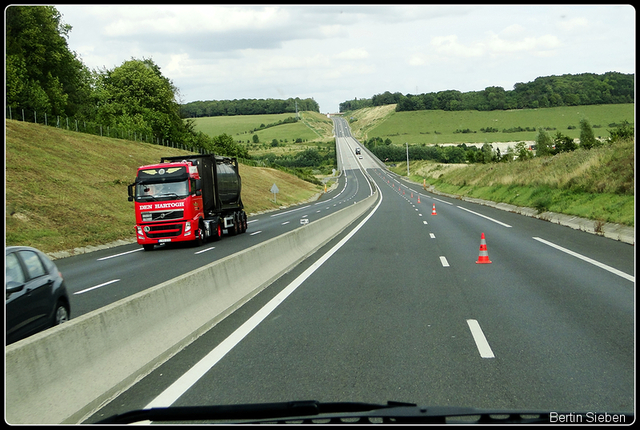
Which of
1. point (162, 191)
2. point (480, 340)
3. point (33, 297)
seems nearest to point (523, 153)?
point (162, 191)

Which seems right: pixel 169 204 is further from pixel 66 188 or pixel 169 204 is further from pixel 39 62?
pixel 39 62

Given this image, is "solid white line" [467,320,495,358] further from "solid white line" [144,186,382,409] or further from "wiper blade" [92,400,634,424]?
"solid white line" [144,186,382,409]

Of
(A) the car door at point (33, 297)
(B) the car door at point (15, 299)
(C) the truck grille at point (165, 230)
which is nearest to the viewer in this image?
(B) the car door at point (15, 299)

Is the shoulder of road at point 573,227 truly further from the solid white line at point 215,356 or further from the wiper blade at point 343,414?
the wiper blade at point 343,414

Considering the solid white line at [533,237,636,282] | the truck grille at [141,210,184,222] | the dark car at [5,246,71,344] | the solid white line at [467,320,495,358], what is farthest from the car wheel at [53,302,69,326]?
the truck grille at [141,210,184,222]

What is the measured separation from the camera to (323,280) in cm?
1355

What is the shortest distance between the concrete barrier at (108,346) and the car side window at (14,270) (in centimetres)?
170

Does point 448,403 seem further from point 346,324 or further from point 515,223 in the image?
point 515,223

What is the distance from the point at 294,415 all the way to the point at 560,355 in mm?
4021

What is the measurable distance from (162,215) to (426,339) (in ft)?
60.4

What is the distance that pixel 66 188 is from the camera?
38.1 metres

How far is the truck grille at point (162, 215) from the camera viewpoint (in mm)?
24578

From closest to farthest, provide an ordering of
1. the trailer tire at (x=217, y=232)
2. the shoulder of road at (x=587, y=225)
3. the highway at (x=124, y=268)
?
the highway at (x=124, y=268) → the shoulder of road at (x=587, y=225) → the trailer tire at (x=217, y=232)

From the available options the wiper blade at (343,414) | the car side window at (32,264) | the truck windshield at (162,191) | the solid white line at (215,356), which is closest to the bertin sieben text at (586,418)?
the wiper blade at (343,414)
